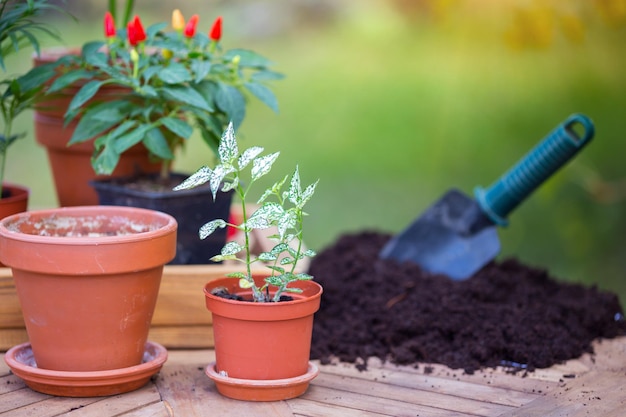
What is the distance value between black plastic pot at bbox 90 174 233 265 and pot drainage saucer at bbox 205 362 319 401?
465 millimetres

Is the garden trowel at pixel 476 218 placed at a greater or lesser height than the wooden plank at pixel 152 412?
greater

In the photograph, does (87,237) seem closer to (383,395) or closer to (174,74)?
(174,74)

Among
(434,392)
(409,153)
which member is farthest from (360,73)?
(434,392)

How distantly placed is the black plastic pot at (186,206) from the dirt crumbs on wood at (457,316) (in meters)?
0.36

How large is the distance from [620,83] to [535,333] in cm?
134

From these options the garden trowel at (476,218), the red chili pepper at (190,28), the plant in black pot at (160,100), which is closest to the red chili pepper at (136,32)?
the plant in black pot at (160,100)

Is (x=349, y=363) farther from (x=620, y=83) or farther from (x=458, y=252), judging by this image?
(x=620, y=83)

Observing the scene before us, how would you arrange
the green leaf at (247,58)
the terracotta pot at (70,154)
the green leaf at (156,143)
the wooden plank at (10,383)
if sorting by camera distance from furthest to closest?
1. the terracotta pot at (70,154)
2. the green leaf at (247,58)
3. the green leaf at (156,143)
4. the wooden plank at (10,383)

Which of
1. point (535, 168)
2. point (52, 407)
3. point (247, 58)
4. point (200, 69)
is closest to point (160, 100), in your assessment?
point (200, 69)

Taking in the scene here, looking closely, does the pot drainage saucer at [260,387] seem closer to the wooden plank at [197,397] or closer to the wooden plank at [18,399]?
the wooden plank at [197,397]

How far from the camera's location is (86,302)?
1677 mm

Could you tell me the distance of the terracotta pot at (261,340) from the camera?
1.68 meters

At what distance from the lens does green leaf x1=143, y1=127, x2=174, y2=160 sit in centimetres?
204

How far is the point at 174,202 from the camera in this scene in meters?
2.07
